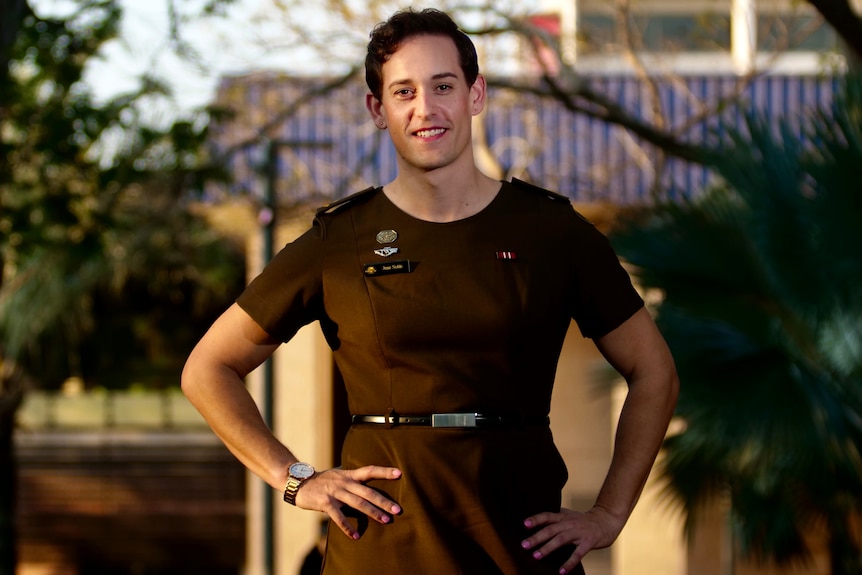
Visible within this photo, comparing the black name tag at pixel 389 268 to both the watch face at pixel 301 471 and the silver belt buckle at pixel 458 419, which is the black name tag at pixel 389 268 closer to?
the silver belt buckle at pixel 458 419

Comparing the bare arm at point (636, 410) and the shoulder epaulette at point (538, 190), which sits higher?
Answer: the shoulder epaulette at point (538, 190)

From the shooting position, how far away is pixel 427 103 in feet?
8.59

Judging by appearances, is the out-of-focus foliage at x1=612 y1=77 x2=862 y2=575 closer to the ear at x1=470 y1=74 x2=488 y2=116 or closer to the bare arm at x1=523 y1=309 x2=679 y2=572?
the bare arm at x1=523 y1=309 x2=679 y2=572

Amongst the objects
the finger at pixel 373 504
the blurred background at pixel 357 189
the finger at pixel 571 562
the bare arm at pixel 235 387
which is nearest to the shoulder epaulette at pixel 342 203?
the bare arm at pixel 235 387

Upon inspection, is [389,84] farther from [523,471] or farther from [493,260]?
[523,471]

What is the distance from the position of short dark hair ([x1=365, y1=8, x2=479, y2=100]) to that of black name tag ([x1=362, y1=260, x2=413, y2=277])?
0.33m

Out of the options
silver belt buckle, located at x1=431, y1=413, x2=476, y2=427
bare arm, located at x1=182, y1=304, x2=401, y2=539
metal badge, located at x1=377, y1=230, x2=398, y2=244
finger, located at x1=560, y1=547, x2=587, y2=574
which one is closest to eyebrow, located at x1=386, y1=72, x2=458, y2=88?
metal badge, located at x1=377, y1=230, x2=398, y2=244

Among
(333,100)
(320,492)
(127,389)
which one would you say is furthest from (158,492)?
(320,492)

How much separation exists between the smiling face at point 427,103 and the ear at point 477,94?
0.09 feet

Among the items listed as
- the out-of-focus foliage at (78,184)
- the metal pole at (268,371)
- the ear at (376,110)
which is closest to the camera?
the ear at (376,110)

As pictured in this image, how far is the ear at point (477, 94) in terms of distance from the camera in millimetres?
2709

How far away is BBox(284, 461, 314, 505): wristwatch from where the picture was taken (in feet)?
8.68

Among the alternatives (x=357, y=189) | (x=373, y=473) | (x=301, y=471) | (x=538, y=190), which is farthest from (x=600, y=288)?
(x=357, y=189)

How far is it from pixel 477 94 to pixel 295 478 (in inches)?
30.9
